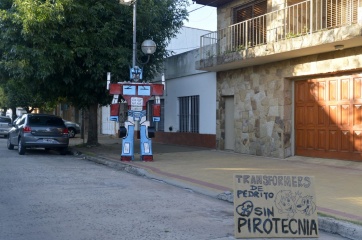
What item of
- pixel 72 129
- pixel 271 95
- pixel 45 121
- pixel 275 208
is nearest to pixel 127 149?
pixel 45 121

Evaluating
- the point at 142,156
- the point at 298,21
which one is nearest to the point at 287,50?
the point at 298,21

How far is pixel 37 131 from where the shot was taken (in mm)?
15961

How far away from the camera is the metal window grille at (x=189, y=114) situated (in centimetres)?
1956

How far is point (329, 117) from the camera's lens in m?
13.2

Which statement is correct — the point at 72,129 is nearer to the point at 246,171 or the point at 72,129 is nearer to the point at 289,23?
the point at 289,23

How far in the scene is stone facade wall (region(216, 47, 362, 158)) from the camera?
42.2 ft

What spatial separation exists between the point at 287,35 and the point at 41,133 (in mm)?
9519

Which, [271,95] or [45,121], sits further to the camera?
[45,121]

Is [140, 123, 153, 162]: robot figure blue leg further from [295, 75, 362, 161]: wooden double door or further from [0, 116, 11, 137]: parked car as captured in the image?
[0, 116, 11, 137]: parked car

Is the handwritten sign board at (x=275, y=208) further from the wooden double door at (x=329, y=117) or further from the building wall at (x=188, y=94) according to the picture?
the building wall at (x=188, y=94)

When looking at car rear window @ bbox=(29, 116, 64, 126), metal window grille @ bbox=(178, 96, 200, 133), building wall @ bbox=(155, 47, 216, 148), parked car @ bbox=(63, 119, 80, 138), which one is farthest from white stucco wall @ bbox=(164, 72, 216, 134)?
parked car @ bbox=(63, 119, 80, 138)

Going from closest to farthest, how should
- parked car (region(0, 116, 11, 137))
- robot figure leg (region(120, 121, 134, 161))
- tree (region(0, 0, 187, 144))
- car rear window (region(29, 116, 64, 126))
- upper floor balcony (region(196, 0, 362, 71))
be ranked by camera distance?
upper floor balcony (region(196, 0, 362, 71)) → robot figure leg (region(120, 121, 134, 161)) → tree (region(0, 0, 187, 144)) → car rear window (region(29, 116, 64, 126)) → parked car (region(0, 116, 11, 137))

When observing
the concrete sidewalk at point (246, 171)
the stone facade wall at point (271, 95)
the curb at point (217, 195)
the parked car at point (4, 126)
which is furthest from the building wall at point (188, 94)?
the parked car at point (4, 126)

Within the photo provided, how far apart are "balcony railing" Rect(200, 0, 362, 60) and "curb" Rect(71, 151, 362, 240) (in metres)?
5.77
